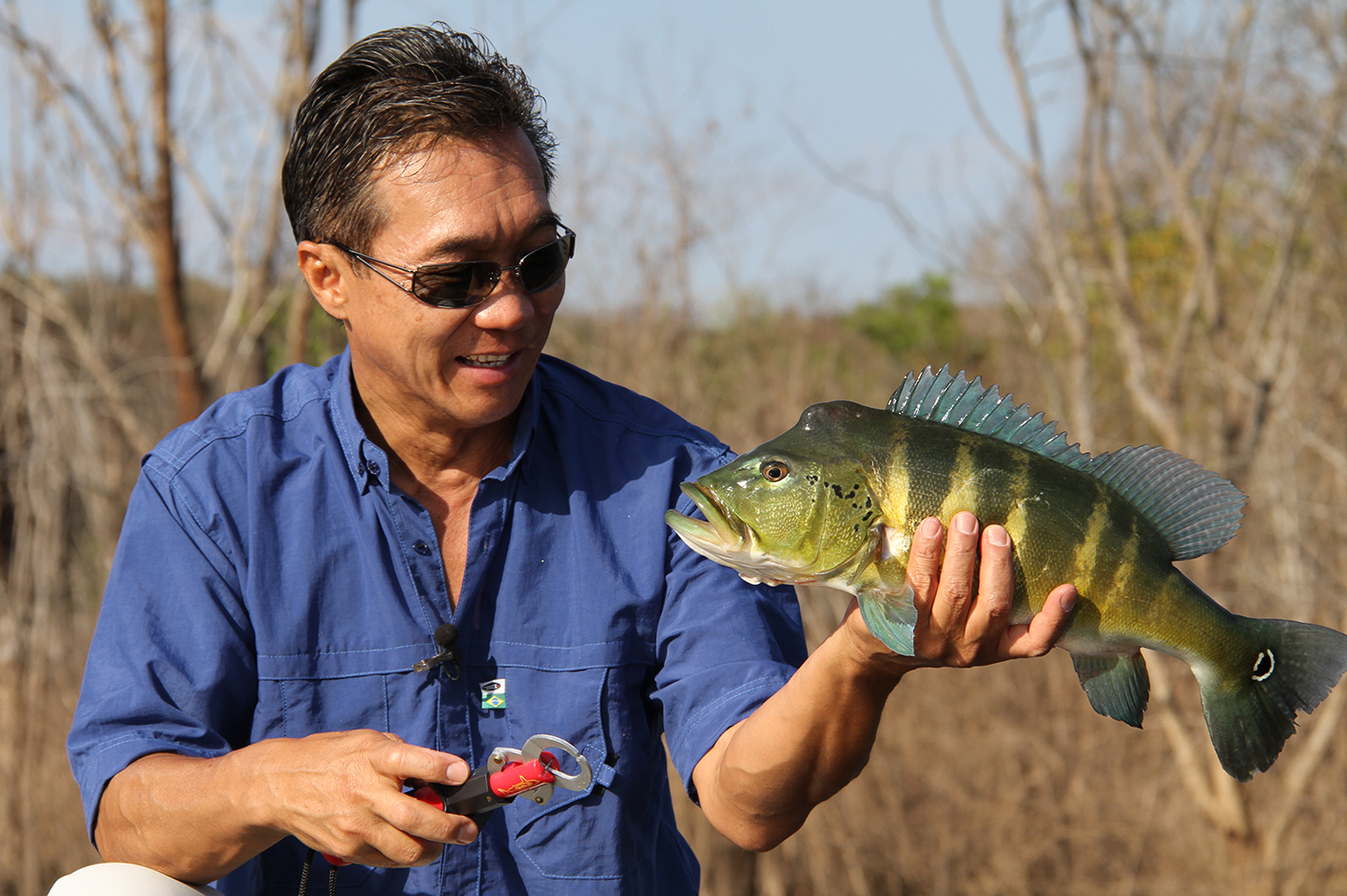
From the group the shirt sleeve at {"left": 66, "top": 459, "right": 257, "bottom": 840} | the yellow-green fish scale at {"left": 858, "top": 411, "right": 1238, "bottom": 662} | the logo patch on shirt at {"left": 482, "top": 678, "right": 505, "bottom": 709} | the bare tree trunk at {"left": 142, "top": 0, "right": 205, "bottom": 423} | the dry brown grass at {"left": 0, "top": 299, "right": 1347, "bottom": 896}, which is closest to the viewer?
the yellow-green fish scale at {"left": 858, "top": 411, "right": 1238, "bottom": 662}

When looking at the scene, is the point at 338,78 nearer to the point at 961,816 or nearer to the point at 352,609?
the point at 352,609

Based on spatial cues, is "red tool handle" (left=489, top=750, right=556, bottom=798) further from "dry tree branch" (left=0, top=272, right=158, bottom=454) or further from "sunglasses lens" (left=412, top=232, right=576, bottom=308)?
"dry tree branch" (left=0, top=272, right=158, bottom=454)

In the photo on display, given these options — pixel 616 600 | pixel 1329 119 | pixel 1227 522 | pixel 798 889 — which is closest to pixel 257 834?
pixel 616 600

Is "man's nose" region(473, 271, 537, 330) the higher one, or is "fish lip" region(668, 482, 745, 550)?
"man's nose" region(473, 271, 537, 330)

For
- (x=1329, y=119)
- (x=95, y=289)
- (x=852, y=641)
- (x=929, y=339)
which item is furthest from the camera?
(x=929, y=339)

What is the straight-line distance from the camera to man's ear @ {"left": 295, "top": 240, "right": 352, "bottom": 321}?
2.37m

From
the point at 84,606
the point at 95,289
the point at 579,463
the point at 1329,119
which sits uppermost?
the point at 1329,119

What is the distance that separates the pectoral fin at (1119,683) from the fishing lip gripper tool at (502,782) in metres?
0.89

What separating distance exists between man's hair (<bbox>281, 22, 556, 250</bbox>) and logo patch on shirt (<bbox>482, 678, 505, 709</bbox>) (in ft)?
3.11

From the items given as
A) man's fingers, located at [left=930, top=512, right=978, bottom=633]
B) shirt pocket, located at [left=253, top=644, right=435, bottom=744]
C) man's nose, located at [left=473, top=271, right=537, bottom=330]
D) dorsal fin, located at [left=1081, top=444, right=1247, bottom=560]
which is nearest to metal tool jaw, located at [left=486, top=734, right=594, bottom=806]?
shirt pocket, located at [left=253, top=644, right=435, bottom=744]

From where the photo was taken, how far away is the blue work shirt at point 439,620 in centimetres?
223

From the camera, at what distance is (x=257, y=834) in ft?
6.38

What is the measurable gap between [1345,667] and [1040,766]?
4.28m

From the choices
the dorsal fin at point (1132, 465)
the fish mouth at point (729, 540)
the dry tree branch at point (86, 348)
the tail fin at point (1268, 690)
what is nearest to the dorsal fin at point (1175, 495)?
the dorsal fin at point (1132, 465)
